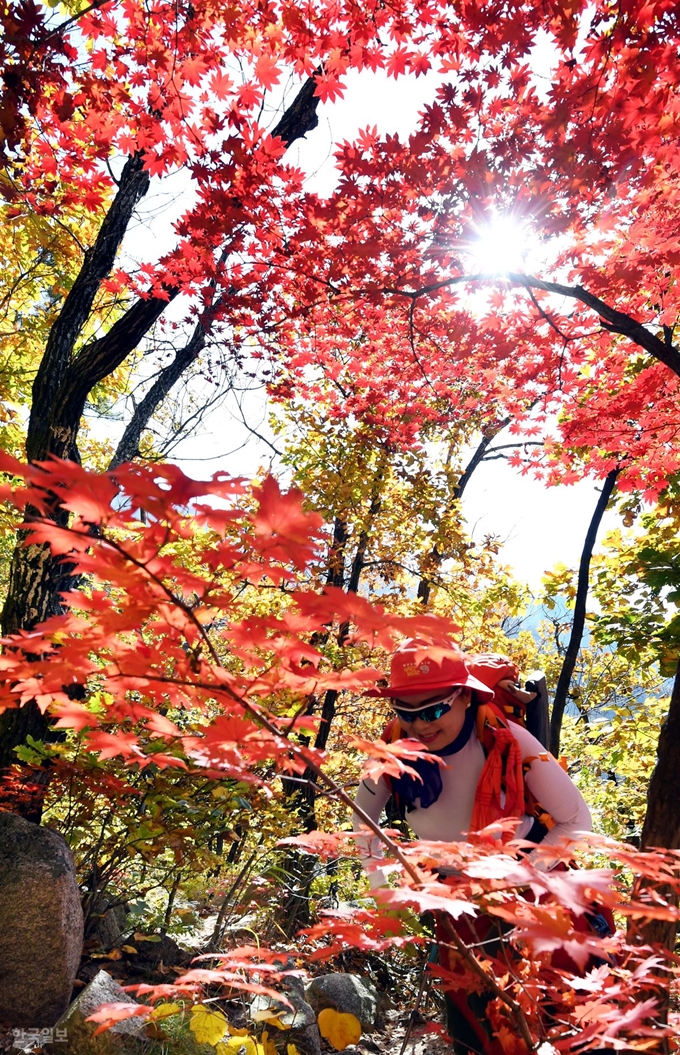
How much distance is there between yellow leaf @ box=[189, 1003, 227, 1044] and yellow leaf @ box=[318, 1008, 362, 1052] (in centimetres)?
65

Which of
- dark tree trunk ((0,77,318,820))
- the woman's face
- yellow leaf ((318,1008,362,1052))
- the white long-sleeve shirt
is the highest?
dark tree trunk ((0,77,318,820))

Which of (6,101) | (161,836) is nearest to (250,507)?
(161,836)

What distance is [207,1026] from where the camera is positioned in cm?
289

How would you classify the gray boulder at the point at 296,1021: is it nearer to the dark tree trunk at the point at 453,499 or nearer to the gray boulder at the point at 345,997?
the gray boulder at the point at 345,997

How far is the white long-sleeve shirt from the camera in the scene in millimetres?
2404

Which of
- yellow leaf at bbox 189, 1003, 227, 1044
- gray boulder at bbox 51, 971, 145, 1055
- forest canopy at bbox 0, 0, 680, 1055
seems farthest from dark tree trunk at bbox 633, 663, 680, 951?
gray boulder at bbox 51, 971, 145, 1055

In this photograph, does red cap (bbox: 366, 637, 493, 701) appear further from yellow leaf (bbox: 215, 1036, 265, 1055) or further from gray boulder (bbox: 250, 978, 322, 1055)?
gray boulder (bbox: 250, 978, 322, 1055)

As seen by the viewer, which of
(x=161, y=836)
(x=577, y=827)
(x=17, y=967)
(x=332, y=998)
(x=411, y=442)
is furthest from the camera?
(x=411, y=442)

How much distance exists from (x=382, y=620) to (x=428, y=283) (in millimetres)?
3407

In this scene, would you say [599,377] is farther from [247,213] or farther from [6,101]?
[6,101]

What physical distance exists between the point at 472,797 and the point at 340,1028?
6.33 ft

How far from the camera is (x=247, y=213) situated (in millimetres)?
4355

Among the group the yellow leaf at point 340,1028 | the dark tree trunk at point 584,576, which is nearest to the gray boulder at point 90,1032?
the yellow leaf at point 340,1028

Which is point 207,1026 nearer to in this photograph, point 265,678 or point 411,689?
point 411,689
